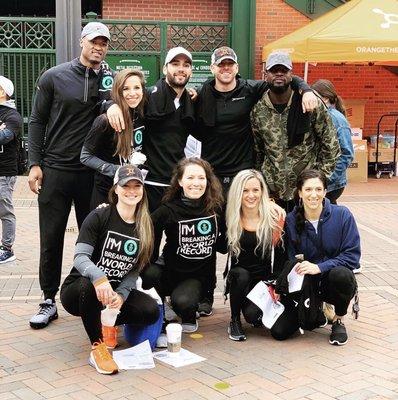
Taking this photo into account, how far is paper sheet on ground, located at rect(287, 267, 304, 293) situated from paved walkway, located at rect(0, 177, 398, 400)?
0.40 m

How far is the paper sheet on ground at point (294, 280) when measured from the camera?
4844 millimetres

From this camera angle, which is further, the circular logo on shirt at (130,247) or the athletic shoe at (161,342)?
the athletic shoe at (161,342)

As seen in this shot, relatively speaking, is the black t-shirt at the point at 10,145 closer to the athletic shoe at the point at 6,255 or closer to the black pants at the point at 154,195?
the athletic shoe at the point at 6,255

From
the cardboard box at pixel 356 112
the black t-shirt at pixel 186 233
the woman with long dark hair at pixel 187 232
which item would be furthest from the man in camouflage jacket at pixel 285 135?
the cardboard box at pixel 356 112

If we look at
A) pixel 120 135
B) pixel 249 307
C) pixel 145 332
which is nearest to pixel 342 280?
pixel 249 307

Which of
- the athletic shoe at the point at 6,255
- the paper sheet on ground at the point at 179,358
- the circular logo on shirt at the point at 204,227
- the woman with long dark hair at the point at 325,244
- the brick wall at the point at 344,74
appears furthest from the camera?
the brick wall at the point at 344,74

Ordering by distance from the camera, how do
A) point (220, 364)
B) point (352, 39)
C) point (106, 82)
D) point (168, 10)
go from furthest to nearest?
point (168, 10) → point (352, 39) → point (106, 82) → point (220, 364)

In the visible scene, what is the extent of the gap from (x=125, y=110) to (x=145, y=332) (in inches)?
60.3

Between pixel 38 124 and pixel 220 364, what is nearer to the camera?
pixel 220 364

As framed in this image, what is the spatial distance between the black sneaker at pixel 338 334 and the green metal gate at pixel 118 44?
8.87m

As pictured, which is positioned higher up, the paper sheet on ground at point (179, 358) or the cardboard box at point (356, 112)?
the cardboard box at point (356, 112)

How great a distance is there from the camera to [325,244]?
4965 mm

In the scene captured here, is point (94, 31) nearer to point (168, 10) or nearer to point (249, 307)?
point (249, 307)

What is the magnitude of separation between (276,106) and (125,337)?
2.02 m
